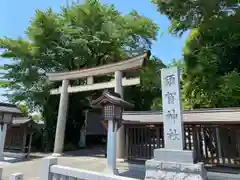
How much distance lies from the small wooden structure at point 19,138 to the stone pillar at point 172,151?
9389 millimetres

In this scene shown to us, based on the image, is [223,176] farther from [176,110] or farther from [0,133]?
[0,133]

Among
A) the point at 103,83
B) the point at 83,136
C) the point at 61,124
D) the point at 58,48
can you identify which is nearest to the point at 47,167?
the point at 103,83

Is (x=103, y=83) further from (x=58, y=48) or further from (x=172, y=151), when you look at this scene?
(x=172, y=151)

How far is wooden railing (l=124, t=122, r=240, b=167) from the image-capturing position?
8.48 metres

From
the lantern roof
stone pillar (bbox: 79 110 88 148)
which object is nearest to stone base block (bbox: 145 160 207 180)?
the lantern roof

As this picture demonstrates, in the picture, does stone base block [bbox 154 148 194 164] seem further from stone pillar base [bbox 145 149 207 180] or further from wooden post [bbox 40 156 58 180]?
wooden post [bbox 40 156 58 180]

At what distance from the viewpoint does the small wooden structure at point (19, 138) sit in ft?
39.0

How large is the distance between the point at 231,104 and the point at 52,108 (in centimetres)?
1373

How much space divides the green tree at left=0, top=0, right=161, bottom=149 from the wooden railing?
870cm

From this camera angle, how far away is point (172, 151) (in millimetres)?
5004

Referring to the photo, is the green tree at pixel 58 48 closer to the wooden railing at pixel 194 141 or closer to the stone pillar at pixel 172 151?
the wooden railing at pixel 194 141

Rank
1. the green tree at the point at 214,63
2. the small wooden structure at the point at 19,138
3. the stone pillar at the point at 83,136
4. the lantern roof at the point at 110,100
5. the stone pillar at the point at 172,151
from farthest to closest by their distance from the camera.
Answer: the stone pillar at the point at 83,136
the small wooden structure at the point at 19,138
the green tree at the point at 214,63
the lantern roof at the point at 110,100
the stone pillar at the point at 172,151

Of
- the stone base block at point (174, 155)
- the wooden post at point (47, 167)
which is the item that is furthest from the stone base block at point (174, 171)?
the wooden post at point (47, 167)

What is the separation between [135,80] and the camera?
10.7 meters
